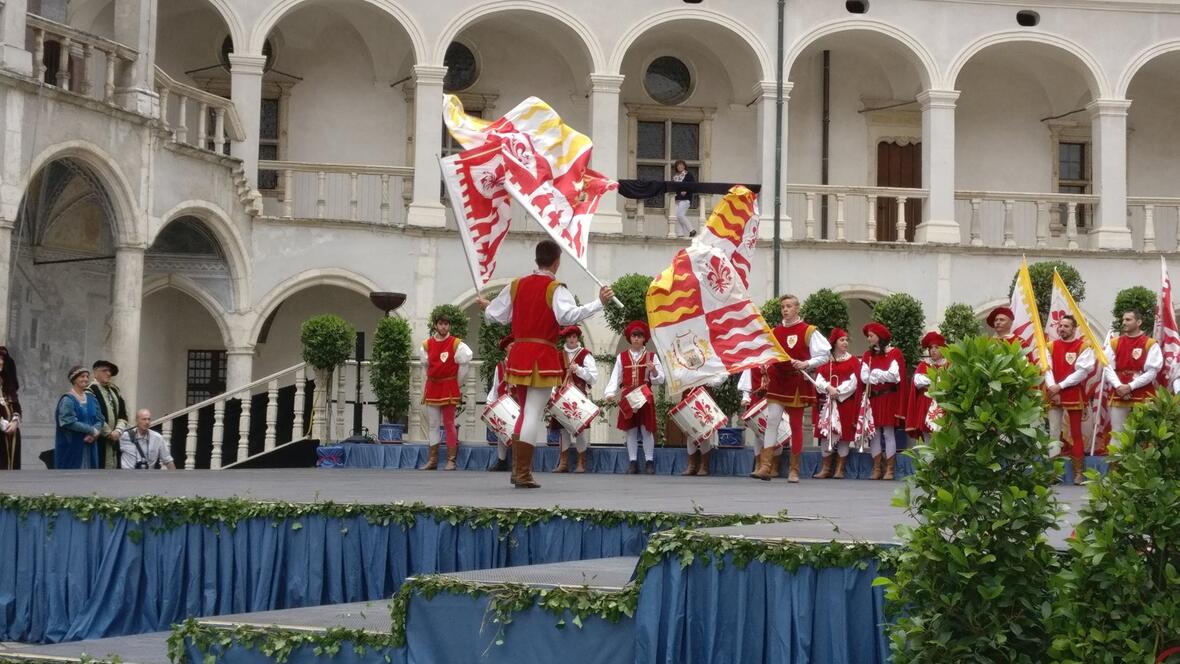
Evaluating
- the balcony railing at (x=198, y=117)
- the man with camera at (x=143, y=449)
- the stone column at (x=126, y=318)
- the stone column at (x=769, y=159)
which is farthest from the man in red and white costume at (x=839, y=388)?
the balcony railing at (x=198, y=117)

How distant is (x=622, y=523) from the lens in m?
8.80

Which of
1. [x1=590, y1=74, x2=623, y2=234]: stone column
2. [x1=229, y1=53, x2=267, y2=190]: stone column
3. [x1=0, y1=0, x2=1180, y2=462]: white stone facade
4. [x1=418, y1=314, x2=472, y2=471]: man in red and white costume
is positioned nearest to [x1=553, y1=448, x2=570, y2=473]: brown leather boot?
[x1=418, y1=314, x2=472, y2=471]: man in red and white costume

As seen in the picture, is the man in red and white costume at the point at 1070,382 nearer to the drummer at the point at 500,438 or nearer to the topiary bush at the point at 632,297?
the topiary bush at the point at 632,297

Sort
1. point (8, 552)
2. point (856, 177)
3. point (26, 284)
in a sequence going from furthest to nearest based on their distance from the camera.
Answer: point (856, 177) < point (26, 284) < point (8, 552)

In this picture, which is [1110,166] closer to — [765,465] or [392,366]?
[392,366]

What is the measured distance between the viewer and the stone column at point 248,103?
23859 millimetres

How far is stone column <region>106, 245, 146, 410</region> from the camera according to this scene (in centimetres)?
2052

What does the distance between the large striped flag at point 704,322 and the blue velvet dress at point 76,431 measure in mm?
5487

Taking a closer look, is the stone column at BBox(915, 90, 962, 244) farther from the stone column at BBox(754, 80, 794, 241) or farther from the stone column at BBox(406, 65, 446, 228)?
the stone column at BBox(406, 65, 446, 228)

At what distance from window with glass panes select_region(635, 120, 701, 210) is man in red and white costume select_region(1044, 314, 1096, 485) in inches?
508

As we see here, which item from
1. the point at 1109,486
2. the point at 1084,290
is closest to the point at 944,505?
the point at 1109,486

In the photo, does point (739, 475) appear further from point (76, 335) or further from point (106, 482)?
point (76, 335)

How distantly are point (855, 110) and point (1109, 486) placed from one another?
927 inches

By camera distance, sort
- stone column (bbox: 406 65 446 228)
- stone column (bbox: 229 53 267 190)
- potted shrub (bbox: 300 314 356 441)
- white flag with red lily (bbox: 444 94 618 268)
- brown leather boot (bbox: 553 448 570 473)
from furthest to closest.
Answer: stone column (bbox: 406 65 446 228) < stone column (bbox: 229 53 267 190) < potted shrub (bbox: 300 314 356 441) < brown leather boot (bbox: 553 448 570 473) < white flag with red lily (bbox: 444 94 618 268)
